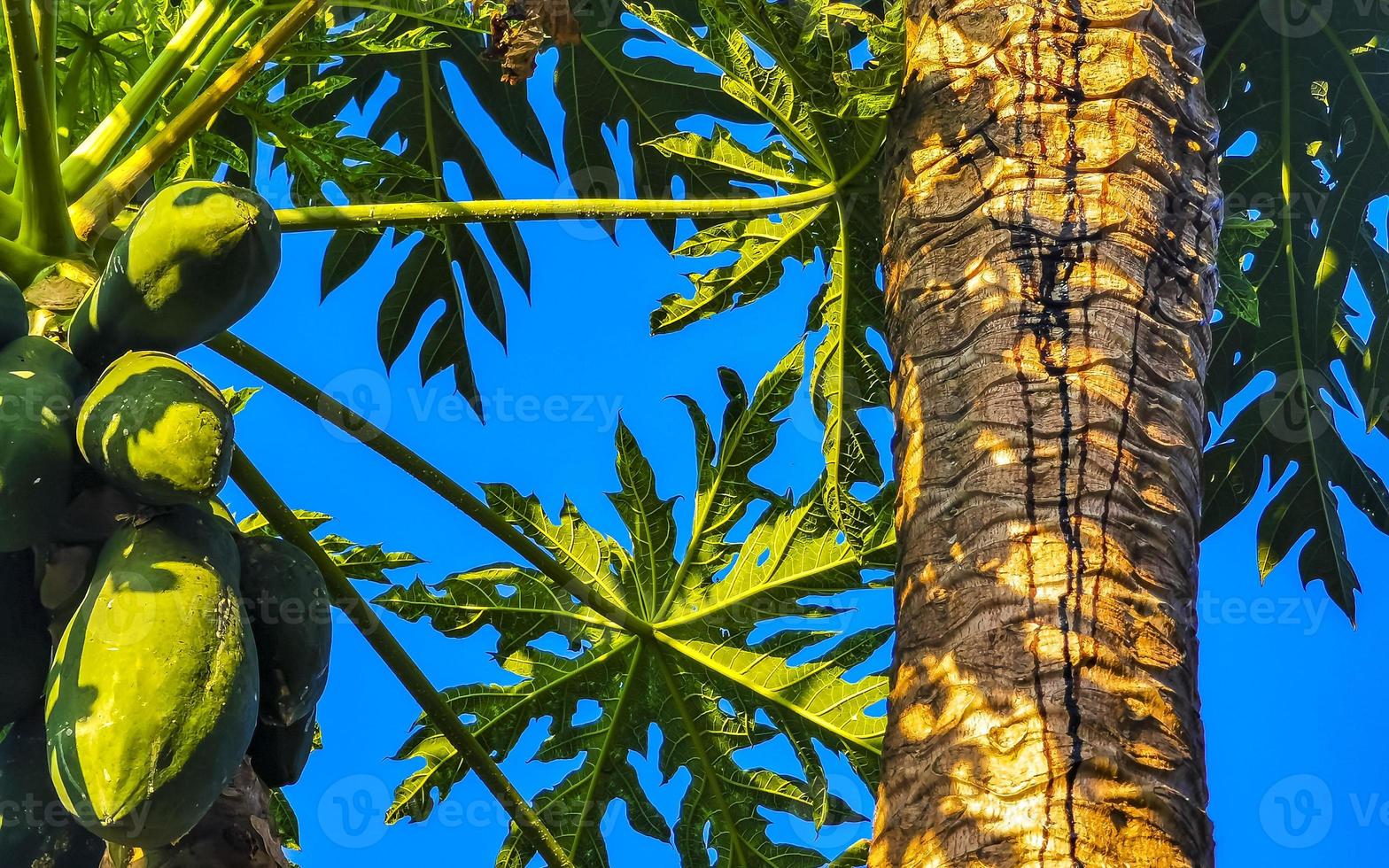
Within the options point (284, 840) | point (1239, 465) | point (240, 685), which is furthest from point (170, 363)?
point (1239, 465)

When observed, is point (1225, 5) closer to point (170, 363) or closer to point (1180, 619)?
point (1180, 619)

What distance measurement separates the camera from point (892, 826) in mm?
1586

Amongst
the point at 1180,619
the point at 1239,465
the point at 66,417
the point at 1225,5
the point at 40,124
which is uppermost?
the point at 1225,5

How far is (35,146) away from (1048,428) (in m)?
1.33

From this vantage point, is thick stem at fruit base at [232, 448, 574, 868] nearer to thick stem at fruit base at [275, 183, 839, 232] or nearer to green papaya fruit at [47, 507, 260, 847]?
thick stem at fruit base at [275, 183, 839, 232]

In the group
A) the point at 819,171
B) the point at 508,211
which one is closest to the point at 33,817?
the point at 508,211

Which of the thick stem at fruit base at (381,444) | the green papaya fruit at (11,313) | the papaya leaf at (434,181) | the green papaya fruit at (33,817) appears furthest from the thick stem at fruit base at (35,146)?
the papaya leaf at (434,181)

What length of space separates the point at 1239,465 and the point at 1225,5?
132cm

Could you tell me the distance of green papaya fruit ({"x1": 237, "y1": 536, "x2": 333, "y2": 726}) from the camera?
1462 mm

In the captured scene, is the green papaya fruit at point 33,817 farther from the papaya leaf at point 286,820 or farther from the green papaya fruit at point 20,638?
the papaya leaf at point 286,820

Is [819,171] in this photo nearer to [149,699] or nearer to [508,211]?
[508,211]

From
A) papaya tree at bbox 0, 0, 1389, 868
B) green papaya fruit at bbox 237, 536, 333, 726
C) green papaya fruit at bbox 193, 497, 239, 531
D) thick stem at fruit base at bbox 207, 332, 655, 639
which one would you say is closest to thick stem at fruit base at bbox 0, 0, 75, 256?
papaya tree at bbox 0, 0, 1389, 868

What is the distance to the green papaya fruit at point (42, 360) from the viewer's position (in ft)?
4.66

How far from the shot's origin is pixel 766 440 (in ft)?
8.36
